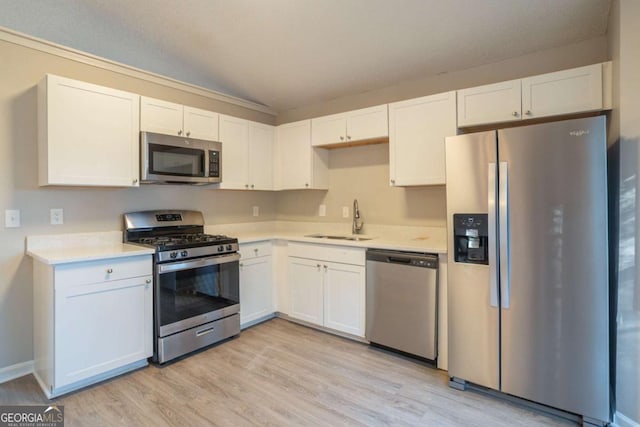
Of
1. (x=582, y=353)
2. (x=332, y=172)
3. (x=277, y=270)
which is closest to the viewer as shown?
(x=582, y=353)

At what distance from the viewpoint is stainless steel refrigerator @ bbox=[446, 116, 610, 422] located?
1.85 meters

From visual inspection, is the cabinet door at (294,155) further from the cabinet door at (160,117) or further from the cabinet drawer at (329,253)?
the cabinet door at (160,117)

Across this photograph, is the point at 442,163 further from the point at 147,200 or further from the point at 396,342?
the point at 147,200

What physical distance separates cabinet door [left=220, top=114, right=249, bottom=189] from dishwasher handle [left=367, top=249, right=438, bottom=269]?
1.64 metres

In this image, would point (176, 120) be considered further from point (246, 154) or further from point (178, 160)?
point (246, 154)

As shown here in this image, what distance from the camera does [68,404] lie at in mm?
2105

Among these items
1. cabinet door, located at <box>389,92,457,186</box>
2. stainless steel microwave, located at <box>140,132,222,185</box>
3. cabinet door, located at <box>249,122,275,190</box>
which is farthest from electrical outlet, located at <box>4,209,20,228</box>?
cabinet door, located at <box>389,92,457,186</box>

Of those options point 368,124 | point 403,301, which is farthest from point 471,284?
point 368,124

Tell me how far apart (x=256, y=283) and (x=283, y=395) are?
1.36 metres

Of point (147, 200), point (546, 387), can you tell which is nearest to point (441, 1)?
point (546, 387)

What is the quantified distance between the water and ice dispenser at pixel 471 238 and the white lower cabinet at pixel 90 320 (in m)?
2.28

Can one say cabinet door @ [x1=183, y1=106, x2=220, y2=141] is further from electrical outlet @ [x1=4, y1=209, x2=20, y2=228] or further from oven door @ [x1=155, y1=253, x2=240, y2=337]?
electrical outlet @ [x1=4, y1=209, x2=20, y2=228]

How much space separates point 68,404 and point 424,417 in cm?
222

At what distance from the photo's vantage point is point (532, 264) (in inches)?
79.3
